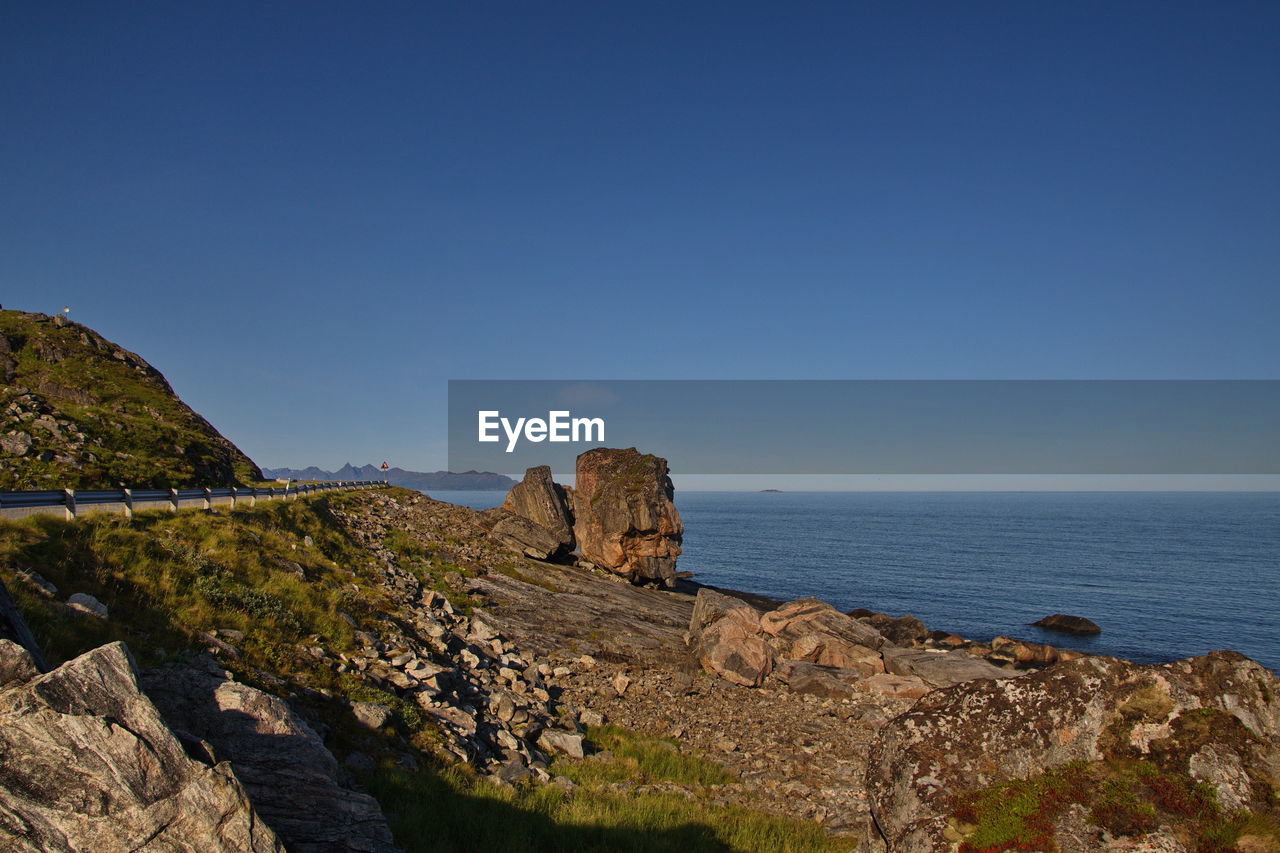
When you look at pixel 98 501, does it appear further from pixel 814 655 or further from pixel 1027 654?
pixel 1027 654

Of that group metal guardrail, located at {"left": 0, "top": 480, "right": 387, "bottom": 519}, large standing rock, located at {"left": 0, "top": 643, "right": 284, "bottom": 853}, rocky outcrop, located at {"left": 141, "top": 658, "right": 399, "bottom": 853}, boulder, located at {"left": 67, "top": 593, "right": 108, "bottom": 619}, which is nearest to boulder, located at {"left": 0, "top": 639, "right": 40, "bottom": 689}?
large standing rock, located at {"left": 0, "top": 643, "right": 284, "bottom": 853}

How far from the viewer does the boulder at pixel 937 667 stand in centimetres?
3288

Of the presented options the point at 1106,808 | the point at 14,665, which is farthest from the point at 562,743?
the point at 14,665

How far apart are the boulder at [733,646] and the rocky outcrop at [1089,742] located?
22.1 meters

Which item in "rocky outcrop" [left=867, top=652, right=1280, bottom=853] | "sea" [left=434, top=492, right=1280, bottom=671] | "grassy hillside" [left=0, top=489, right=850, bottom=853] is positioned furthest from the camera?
"sea" [left=434, top=492, right=1280, bottom=671]

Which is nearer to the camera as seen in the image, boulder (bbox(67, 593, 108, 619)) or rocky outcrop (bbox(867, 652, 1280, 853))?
rocky outcrop (bbox(867, 652, 1280, 853))

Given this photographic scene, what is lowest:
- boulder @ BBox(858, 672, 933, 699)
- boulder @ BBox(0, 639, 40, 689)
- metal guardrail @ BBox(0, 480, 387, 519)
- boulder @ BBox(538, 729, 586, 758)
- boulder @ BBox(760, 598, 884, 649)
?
boulder @ BBox(858, 672, 933, 699)

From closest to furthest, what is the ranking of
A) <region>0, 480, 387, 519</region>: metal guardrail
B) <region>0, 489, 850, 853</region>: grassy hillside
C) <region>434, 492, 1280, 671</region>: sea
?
1. <region>0, 489, 850, 853</region>: grassy hillside
2. <region>0, 480, 387, 519</region>: metal guardrail
3. <region>434, 492, 1280, 671</region>: sea

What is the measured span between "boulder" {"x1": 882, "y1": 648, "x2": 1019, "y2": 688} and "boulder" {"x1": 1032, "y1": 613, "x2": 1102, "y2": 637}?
28.5 metres

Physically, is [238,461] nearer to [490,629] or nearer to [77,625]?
[490,629]

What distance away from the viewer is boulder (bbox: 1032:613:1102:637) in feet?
189

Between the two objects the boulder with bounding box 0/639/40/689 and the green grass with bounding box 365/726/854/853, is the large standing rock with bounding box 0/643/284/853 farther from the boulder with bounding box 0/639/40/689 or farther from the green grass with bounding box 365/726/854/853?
the green grass with bounding box 365/726/854/853

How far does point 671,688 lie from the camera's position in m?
28.0

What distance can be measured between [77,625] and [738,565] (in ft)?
285
